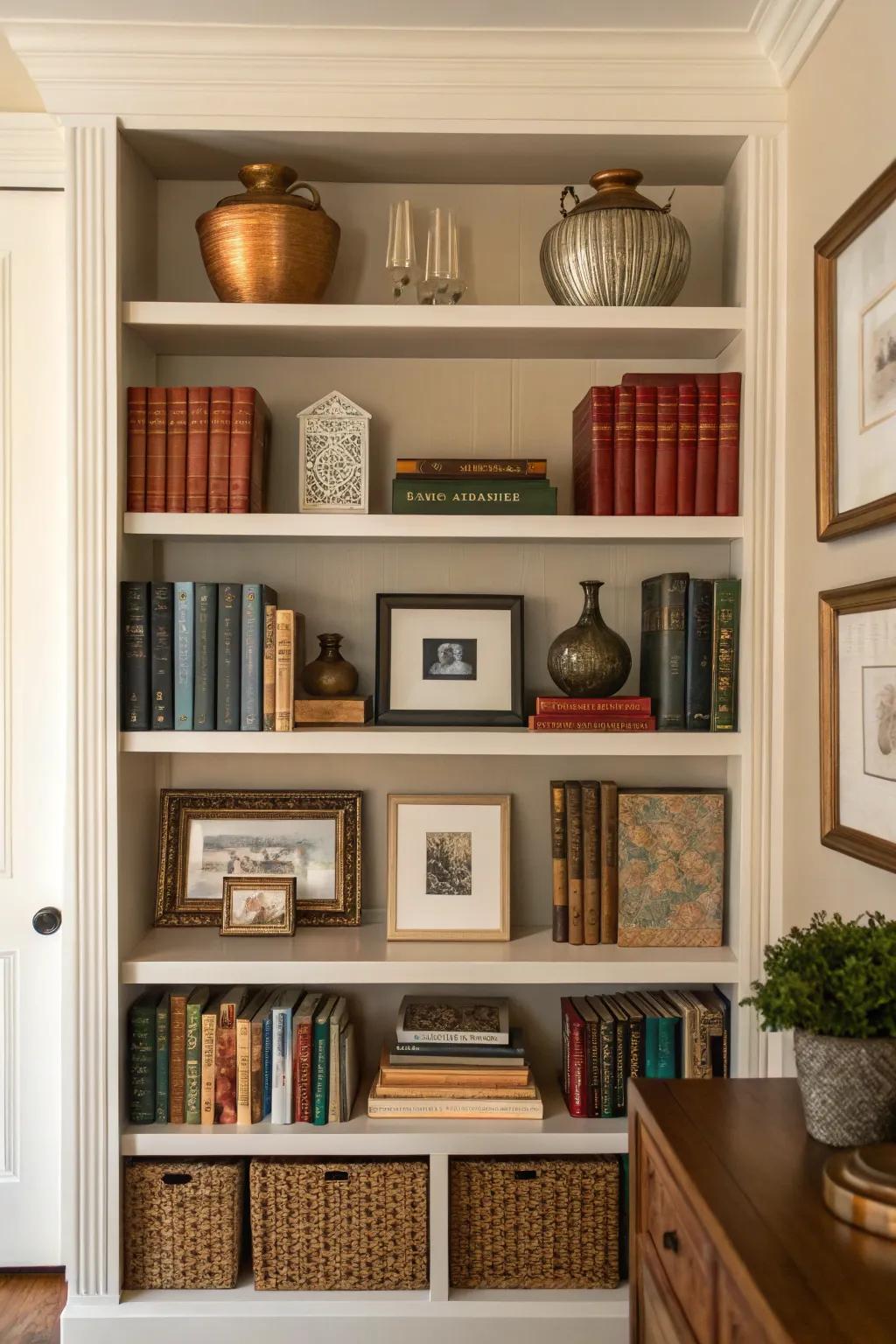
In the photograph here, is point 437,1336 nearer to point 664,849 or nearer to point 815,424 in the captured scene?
point 664,849

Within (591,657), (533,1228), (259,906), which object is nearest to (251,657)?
(259,906)

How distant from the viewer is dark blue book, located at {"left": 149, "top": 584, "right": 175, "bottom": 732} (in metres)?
2.11

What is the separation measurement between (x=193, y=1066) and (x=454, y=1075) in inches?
20.7

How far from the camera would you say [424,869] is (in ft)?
7.43

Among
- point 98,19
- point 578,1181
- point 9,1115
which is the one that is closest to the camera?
point 98,19

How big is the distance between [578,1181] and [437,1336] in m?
0.40

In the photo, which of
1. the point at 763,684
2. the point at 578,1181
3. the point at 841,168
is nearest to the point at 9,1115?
the point at 578,1181

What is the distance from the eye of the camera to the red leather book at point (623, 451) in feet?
6.88

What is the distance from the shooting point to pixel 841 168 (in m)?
1.75

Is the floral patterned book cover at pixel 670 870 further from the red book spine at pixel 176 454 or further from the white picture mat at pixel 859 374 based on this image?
the red book spine at pixel 176 454

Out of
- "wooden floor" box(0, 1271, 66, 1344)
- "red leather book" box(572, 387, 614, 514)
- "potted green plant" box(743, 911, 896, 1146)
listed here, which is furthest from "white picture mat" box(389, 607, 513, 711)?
"wooden floor" box(0, 1271, 66, 1344)

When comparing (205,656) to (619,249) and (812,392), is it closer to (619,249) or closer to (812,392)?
(619,249)

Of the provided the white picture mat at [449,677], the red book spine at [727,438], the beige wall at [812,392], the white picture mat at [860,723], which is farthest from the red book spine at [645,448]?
the white picture mat at [860,723]

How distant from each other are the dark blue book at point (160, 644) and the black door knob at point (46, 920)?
54cm
